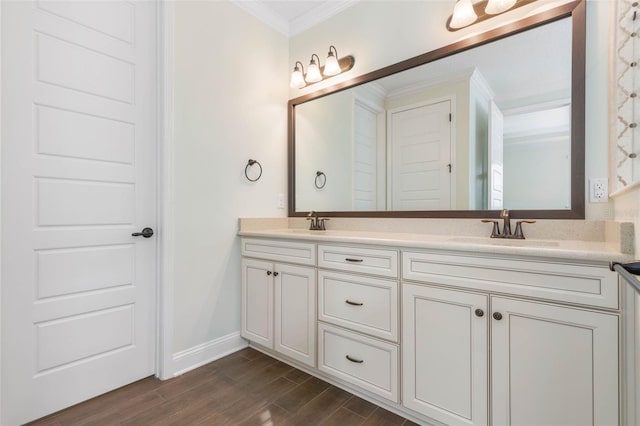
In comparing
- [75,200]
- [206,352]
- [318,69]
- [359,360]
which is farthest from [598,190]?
Result: [75,200]

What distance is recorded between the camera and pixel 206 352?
210 centimetres

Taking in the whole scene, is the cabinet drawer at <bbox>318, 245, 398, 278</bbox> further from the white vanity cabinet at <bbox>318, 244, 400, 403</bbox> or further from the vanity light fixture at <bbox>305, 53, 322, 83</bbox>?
the vanity light fixture at <bbox>305, 53, 322, 83</bbox>

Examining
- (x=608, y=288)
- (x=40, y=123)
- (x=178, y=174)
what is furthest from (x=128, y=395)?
(x=608, y=288)

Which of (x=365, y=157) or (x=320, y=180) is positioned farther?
(x=320, y=180)

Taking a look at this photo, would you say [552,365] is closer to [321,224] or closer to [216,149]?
[321,224]

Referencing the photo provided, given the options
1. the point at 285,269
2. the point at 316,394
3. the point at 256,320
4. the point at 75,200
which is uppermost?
the point at 75,200

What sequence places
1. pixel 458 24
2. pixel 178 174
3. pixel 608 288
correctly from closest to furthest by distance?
1. pixel 608 288
2. pixel 458 24
3. pixel 178 174

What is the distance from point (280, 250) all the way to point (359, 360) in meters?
0.83

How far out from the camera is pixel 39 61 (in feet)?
4.96

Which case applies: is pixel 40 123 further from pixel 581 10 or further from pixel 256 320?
pixel 581 10

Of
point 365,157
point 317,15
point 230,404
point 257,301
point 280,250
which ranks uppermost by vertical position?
point 317,15

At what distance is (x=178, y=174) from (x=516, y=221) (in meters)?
2.02

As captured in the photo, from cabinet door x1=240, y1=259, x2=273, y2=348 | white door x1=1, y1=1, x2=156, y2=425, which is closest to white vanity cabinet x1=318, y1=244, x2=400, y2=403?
cabinet door x1=240, y1=259, x2=273, y2=348

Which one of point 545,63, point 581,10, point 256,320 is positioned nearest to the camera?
point 581,10
